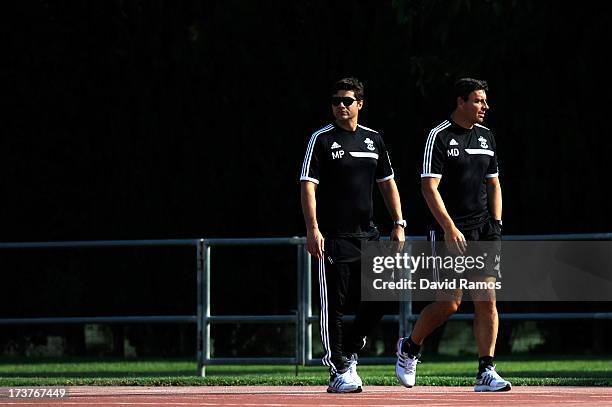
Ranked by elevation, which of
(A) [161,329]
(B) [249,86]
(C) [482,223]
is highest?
(B) [249,86]

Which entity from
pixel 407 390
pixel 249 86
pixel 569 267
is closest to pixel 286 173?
pixel 249 86

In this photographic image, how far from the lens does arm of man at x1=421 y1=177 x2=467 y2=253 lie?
11.6 metres

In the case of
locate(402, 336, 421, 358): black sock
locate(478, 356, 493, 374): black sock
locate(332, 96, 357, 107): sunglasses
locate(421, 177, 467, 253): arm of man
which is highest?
locate(332, 96, 357, 107): sunglasses

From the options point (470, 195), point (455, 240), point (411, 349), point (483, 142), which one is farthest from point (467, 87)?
point (411, 349)

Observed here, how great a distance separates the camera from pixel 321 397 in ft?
38.6

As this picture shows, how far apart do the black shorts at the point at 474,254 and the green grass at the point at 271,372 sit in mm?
1786

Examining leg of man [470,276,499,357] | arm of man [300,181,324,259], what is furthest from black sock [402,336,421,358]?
arm of man [300,181,324,259]

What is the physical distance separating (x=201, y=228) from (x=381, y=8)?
403 cm

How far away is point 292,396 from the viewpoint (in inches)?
473

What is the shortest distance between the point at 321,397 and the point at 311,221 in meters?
1.20

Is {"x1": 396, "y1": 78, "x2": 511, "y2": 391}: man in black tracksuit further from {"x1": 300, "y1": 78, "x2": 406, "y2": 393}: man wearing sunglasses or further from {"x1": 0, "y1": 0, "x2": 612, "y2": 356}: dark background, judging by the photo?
{"x1": 0, "y1": 0, "x2": 612, "y2": 356}: dark background

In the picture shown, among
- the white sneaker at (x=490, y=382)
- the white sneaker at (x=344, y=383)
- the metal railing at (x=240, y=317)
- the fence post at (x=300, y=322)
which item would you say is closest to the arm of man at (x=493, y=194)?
the white sneaker at (x=490, y=382)

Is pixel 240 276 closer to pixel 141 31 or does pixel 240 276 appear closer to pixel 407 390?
pixel 141 31

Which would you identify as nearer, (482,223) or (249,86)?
(482,223)
